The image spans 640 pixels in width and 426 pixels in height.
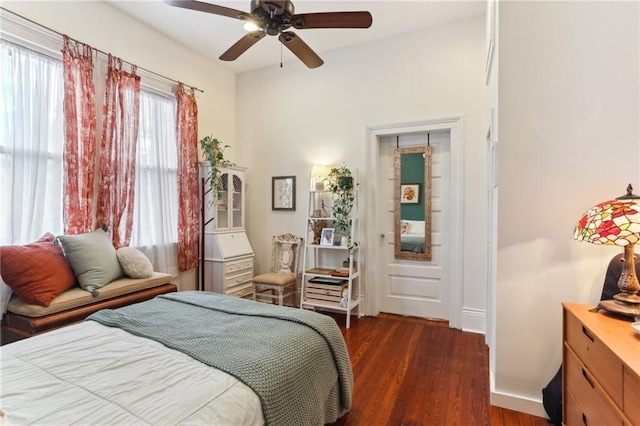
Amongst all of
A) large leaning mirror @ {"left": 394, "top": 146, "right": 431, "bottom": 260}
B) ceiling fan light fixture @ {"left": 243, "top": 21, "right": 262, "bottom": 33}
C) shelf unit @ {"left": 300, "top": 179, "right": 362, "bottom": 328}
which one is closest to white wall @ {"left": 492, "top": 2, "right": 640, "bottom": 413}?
ceiling fan light fixture @ {"left": 243, "top": 21, "right": 262, "bottom": 33}

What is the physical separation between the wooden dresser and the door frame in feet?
5.54

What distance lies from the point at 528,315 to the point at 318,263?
2456mm

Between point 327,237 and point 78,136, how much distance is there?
100 inches

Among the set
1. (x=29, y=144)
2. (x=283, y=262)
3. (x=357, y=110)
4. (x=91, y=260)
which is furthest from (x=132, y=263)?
(x=357, y=110)

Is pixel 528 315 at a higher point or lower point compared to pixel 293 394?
higher

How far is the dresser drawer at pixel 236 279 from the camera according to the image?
372cm

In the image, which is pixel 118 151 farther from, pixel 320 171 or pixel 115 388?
pixel 115 388

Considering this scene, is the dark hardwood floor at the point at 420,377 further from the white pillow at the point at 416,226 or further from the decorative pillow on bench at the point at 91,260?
the decorative pillow on bench at the point at 91,260

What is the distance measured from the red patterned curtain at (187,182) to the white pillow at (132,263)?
0.82 m

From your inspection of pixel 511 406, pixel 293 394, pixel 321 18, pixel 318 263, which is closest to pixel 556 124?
pixel 321 18

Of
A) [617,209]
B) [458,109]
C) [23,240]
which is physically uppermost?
[458,109]

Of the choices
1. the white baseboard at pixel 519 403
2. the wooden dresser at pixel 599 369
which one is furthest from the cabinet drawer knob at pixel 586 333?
the white baseboard at pixel 519 403

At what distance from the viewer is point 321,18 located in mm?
1966

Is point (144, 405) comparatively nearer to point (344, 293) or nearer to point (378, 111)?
point (344, 293)
